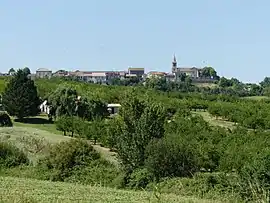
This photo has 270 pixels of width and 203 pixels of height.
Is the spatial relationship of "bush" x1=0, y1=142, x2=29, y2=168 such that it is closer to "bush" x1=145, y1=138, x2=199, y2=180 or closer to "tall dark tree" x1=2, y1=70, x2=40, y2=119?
"bush" x1=145, y1=138, x2=199, y2=180

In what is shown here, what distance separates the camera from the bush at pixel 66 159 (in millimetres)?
37562

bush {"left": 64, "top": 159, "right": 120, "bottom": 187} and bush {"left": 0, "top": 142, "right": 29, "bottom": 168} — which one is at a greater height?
bush {"left": 0, "top": 142, "right": 29, "bottom": 168}

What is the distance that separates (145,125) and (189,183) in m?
17.2

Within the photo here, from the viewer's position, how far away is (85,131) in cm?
6869

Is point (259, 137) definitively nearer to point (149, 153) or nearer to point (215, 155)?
point (215, 155)

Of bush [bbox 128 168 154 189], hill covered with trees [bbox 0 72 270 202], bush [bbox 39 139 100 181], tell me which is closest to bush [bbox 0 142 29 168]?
hill covered with trees [bbox 0 72 270 202]

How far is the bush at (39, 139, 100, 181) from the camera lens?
123 feet

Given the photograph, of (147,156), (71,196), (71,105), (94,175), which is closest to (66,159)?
(94,175)

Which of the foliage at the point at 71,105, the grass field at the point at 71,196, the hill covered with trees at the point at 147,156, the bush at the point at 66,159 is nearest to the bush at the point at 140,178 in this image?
the hill covered with trees at the point at 147,156

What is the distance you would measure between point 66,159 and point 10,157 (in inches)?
176

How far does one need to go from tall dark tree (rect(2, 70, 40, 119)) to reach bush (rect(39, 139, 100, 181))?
151ft

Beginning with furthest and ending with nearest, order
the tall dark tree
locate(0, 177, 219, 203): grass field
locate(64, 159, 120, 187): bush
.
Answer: the tall dark tree
locate(64, 159, 120, 187): bush
locate(0, 177, 219, 203): grass field

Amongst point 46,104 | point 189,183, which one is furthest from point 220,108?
point 189,183

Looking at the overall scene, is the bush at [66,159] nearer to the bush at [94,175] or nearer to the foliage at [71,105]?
the bush at [94,175]
